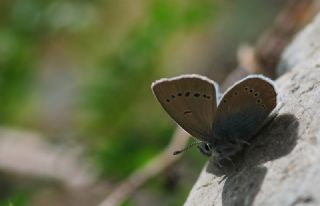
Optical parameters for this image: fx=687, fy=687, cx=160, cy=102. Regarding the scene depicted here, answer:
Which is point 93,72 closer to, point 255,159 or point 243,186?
point 255,159

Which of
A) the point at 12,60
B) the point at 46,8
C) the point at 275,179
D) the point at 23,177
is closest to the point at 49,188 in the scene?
the point at 23,177

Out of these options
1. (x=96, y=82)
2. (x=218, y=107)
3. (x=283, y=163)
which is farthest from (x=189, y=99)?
(x=96, y=82)

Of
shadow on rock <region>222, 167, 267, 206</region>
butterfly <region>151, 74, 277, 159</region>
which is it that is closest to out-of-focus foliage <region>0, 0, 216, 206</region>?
butterfly <region>151, 74, 277, 159</region>

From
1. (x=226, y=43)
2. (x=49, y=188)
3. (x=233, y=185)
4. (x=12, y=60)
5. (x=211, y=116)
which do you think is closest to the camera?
(x=233, y=185)

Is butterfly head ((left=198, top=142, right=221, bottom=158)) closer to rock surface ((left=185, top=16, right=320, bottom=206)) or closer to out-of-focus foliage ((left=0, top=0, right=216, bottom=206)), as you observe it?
rock surface ((left=185, top=16, right=320, bottom=206))

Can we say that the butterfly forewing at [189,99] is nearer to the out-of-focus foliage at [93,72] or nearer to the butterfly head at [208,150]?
the butterfly head at [208,150]

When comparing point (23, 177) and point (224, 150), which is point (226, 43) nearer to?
point (23, 177)

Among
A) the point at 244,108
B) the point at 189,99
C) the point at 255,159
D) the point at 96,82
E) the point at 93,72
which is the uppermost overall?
the point at 93,72
